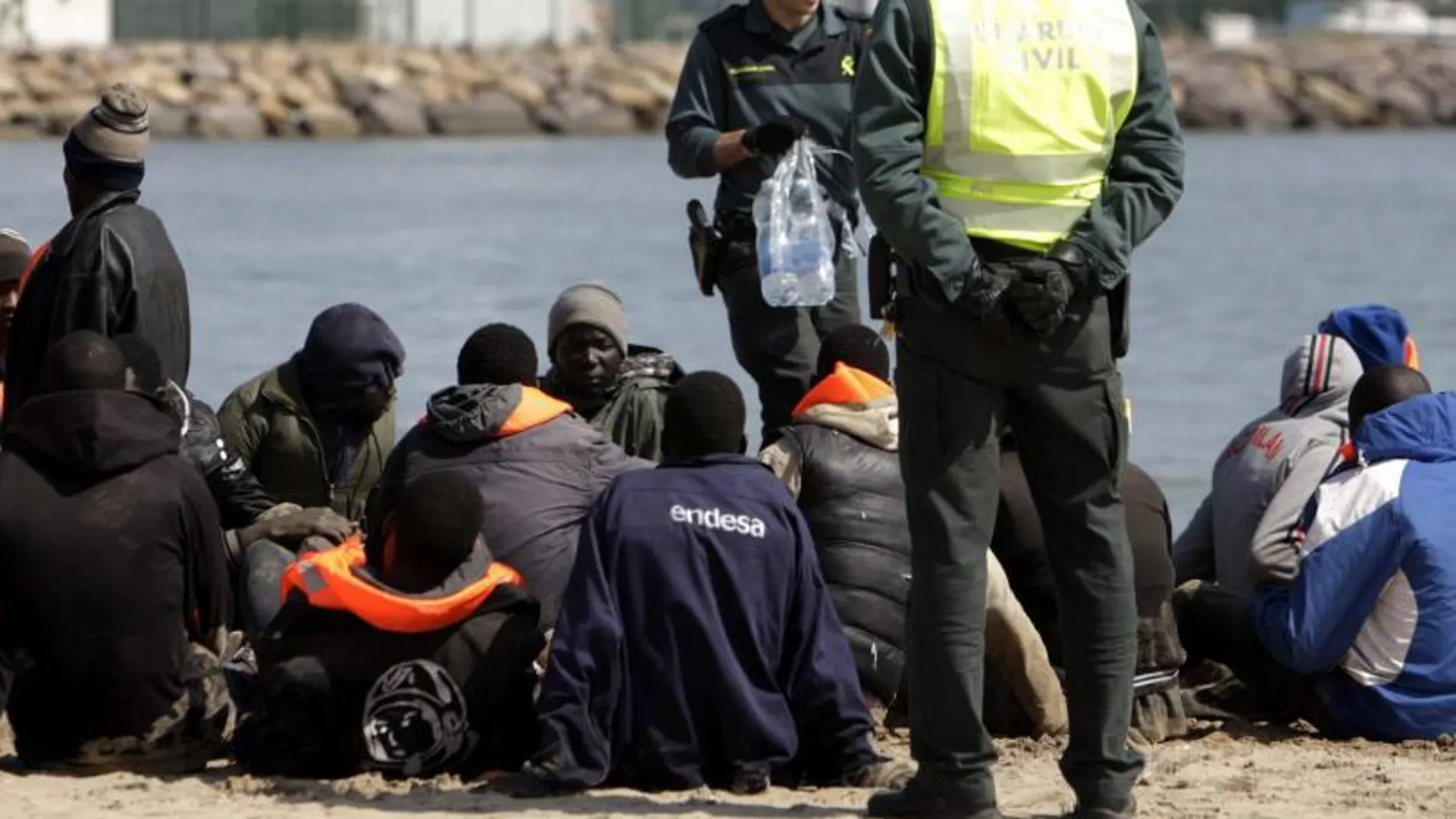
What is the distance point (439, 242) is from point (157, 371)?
2874cm

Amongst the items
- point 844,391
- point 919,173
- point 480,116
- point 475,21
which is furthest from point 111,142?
point 475,21

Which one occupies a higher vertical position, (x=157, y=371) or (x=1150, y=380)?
(x=157, y=371)

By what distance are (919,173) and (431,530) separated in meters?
1.37

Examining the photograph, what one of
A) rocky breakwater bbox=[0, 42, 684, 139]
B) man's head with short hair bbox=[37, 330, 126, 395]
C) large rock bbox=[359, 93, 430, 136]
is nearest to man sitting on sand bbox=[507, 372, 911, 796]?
man's head with short hair bbox=[37, 330, 126, 395]

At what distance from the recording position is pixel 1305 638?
25.4ft

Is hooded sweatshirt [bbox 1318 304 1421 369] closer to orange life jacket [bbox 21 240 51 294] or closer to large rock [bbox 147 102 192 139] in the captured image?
orange life jacket [bbox 21 240 51 294]

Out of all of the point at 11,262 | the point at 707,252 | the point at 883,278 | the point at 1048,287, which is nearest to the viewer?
the point at 1048,287

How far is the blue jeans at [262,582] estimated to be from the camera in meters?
7.65

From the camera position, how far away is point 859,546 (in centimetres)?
767

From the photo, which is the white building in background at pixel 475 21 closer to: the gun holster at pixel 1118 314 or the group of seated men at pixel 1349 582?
the group of seated men at pixel 1349 582

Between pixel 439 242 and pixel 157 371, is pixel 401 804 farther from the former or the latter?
pixel 439 242

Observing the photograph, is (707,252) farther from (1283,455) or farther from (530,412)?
(1283,455)

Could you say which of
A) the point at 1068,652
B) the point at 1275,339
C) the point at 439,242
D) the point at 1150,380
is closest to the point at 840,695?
the point at 1068,652

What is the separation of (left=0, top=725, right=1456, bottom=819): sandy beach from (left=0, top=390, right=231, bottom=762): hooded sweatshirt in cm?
17
